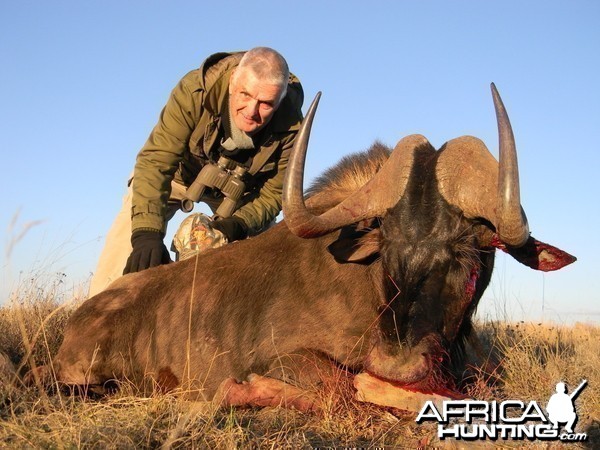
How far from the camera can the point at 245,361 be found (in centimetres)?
550

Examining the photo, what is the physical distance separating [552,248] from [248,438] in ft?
8.81

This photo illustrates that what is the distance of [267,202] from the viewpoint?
756 centimetres

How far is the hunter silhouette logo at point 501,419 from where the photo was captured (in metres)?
4.11

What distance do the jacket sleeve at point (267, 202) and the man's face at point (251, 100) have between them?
535 mm

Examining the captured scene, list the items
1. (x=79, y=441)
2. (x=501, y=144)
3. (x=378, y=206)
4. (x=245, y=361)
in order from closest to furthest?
(x=79, y=441)
(x=501, y=144)
(x=378, y=206)
(x=245, y=361)

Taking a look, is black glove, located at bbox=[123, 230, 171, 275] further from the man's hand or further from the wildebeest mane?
the wildebeest mane

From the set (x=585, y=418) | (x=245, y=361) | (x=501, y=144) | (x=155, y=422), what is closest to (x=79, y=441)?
(x=155, y=422)

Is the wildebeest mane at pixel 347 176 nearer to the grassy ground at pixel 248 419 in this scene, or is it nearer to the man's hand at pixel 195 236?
the man's hand at pixel 195 236

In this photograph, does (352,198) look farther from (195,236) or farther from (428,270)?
(195,236)

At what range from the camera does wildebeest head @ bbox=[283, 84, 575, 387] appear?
176 inches

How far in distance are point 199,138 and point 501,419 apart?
13.6 feet

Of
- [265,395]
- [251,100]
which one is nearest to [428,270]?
[265,395]

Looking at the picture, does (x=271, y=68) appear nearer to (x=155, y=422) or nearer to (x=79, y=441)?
(x=155, y=422)

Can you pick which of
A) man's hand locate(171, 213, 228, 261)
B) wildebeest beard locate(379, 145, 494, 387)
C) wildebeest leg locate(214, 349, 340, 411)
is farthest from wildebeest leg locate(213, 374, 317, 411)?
man's hand locate(171, 213, 228, 261)
